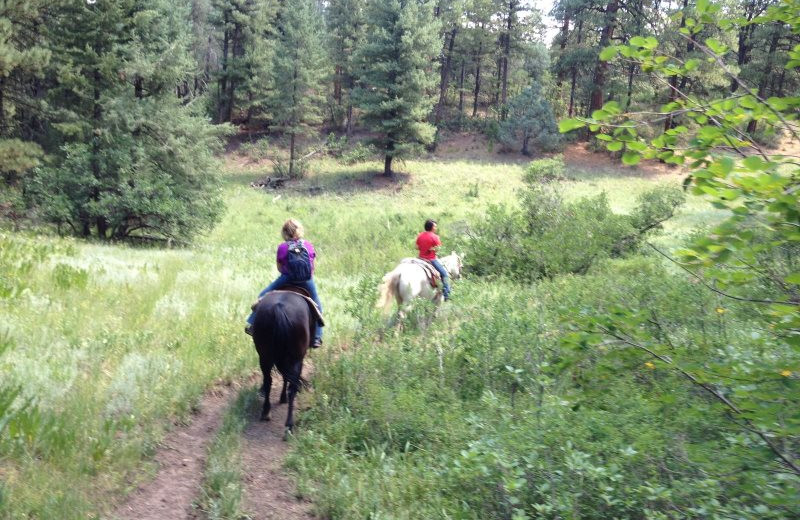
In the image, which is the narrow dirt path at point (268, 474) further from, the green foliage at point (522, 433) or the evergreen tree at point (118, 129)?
the evergreen tree at point (118, 129)

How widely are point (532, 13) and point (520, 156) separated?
14.9 metres

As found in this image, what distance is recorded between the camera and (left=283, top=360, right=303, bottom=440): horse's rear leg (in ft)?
20.3

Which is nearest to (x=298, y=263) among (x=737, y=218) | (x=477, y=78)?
(x=737, y=218)

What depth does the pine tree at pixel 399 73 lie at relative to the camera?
35.1m

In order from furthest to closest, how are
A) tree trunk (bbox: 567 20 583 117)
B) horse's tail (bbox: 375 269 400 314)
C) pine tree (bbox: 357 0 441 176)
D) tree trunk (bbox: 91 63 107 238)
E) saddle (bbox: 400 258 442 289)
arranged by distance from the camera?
1. tree trunk (bbox: 567 20 583 117)
2. pine tree (bbox: 357 0 441 176)
3. tree trunk (bbox: 91 63 107 238)
4. saddle (bbox: 400 258 442 289)
5. horse's tail (bbox: 375 269 400 314)

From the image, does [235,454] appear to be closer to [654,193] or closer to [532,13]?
[654,193]

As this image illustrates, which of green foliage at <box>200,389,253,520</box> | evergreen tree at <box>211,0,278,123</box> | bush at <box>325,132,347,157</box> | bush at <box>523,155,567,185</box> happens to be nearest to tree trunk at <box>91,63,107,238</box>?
bush at <box>523,155,567,185</box>

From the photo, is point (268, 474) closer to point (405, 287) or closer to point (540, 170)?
point (405, 287)

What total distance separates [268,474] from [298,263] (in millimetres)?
2491

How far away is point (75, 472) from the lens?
14.7 feet

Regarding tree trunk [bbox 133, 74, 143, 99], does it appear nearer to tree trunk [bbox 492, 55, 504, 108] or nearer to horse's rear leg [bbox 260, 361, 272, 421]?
horse's rear leg [bbox 260, 361, 272, 421]

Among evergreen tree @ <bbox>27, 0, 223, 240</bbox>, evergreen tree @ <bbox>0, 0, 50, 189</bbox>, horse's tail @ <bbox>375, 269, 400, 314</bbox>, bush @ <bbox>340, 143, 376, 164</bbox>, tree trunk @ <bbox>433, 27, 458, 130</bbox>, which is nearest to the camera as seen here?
horse's tail @ <bbox>375, 269, 400, 314</bbox>

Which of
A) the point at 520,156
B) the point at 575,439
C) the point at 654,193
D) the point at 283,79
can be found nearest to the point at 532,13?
the point at 520,156

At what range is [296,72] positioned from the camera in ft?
126
